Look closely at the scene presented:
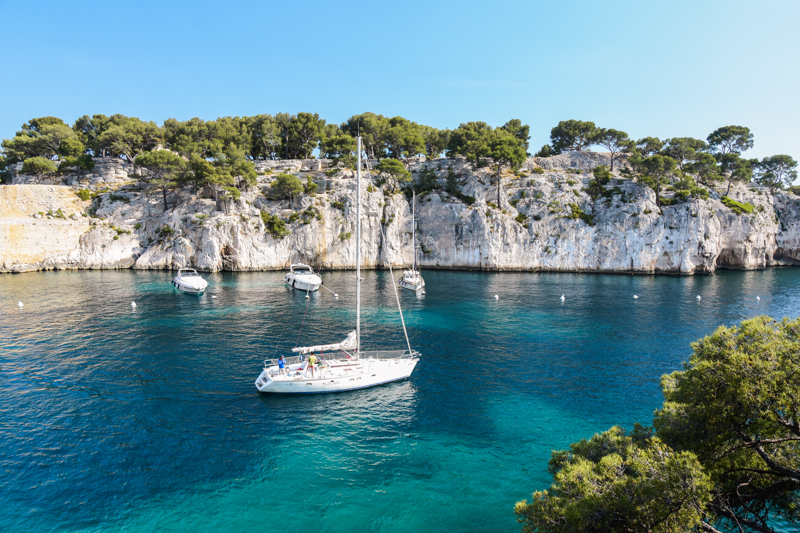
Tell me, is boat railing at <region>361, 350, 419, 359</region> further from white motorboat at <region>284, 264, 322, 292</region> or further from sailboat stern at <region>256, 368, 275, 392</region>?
white motorboat at <region>284, 264, 322, 292</region>

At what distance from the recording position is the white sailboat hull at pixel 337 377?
82.7ft

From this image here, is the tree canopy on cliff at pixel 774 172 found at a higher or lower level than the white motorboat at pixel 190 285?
higher

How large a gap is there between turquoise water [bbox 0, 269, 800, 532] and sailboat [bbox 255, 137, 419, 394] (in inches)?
32.3

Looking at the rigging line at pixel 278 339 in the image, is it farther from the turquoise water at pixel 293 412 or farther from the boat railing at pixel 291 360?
the boat railing at pixel 291 360

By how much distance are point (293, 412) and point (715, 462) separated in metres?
20.3

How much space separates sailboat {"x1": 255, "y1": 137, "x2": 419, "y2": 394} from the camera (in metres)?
25.3

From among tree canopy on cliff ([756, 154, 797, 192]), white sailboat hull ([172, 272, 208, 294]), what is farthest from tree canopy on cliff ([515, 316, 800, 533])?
tree canopy on cliff ([756, 154, 797, 192])

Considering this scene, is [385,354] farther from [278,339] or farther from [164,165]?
[164,165]

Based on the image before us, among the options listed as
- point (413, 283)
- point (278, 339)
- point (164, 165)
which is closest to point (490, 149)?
point (413, 283)

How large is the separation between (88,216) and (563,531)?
106m

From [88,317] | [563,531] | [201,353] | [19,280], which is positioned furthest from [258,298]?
[563,531]

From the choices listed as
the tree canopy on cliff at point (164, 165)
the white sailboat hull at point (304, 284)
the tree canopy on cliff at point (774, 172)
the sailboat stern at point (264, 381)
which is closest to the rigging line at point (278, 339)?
the sailboat stern at point (264, 381)

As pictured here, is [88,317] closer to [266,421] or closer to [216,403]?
[216,403]

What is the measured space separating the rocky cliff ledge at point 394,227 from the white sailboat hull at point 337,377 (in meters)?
62.5
